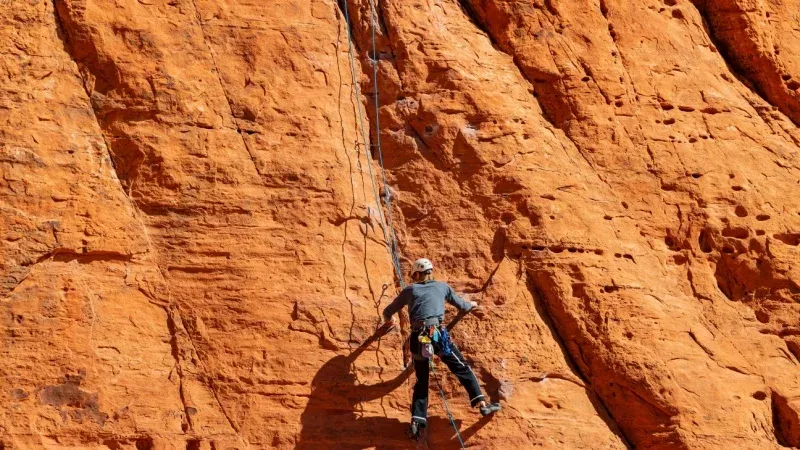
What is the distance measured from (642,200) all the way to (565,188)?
96 centimetres

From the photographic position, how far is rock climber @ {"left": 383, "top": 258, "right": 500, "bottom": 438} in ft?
33.2

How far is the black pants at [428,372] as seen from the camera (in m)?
10.2

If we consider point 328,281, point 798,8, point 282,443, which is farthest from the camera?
point 798,8

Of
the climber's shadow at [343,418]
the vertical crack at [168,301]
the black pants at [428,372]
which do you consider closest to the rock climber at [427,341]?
the black pants at [428,372]

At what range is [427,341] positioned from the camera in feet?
32.9

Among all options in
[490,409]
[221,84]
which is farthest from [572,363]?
[221,84]

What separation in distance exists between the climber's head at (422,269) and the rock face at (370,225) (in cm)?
65

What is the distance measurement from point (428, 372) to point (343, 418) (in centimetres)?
89

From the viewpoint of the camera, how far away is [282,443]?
1015 cm

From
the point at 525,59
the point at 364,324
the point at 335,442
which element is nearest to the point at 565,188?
the point at 525,59

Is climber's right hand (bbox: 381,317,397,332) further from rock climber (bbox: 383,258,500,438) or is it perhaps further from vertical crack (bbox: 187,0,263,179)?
vertical crack (bbox: 187,0,263,179)

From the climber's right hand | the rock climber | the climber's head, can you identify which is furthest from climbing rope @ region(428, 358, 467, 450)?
the climber's head

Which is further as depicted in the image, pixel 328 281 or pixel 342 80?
pixel 342 80

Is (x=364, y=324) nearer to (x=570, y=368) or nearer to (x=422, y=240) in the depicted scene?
(x=422, y=240)
